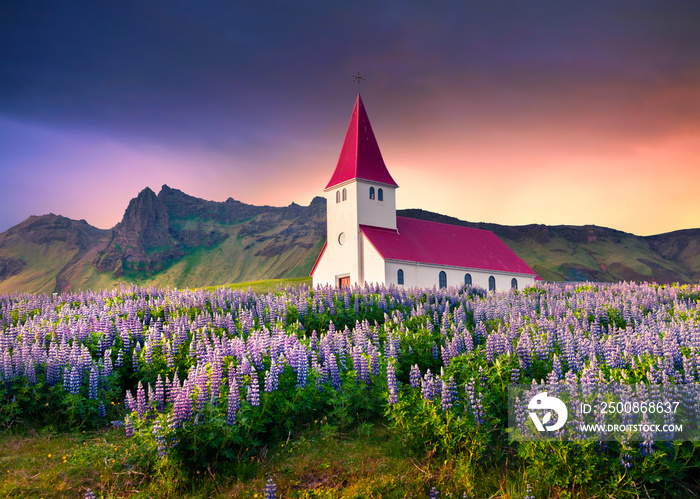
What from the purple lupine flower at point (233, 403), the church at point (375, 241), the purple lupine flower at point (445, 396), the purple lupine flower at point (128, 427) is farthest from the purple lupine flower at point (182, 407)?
the church at point (375, 241)

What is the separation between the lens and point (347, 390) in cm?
826

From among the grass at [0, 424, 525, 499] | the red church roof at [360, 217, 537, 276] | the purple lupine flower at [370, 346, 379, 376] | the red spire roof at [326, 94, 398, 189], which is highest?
the red spire roof at [326, 94, 398, 189]

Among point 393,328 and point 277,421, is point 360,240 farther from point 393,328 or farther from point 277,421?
point 277,421

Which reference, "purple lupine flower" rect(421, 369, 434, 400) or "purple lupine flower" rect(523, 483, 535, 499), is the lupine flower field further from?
"purple lupine flower" rect(523, 483, 535, 499)

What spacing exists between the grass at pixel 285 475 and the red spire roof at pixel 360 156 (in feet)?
143

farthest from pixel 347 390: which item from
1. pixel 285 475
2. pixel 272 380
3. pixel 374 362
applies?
pixel 285 475

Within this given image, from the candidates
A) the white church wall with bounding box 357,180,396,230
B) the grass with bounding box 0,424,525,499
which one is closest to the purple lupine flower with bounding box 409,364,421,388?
the grass with bounding box 0,424,525,499

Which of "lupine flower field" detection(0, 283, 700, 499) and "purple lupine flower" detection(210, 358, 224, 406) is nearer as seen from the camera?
"lupine flower field" detection(0, 283, 700, 499)

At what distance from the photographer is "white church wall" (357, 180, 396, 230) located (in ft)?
164

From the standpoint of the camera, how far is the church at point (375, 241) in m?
47.5

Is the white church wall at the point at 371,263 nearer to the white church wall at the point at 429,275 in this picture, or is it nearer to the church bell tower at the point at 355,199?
the church bell tower at the point at 355,199

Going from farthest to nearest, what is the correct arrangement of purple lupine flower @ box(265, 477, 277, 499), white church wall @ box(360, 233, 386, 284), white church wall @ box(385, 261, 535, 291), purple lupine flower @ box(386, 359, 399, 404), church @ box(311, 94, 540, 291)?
church @ box(311, 94, 540, 291), white church wall @ box(385, 261, 535, 291), white church wall @ box(360, 233, 386, 284), purple lupine flower @ box(386, 359, 399, 404), purple lupine flower @ box(265, 477, 277, 499)

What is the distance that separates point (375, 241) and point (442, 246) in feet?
33.9

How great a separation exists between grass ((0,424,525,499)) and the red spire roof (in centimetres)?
4366
